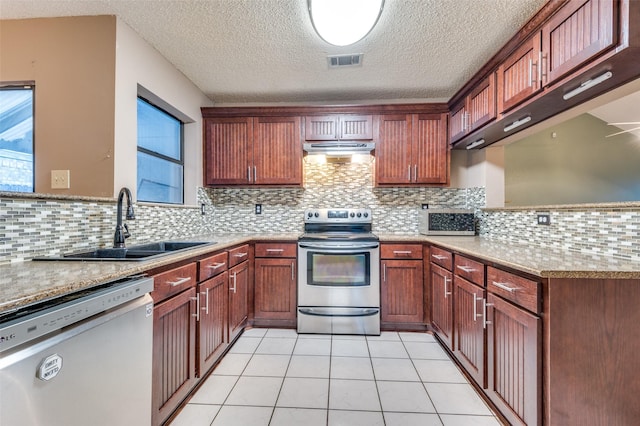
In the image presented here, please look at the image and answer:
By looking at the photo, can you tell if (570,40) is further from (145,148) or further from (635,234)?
(145,148)

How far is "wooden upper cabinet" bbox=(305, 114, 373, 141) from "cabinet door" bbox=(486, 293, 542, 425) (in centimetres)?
200

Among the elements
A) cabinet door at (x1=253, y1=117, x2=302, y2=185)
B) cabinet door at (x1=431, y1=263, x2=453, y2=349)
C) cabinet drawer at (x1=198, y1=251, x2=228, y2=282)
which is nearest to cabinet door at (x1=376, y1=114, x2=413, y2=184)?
cabinet door at (x1=253, y1=117, x2=302, y2=185)

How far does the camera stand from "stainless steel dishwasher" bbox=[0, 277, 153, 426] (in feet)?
2.30

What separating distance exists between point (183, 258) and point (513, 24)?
8.56 ft

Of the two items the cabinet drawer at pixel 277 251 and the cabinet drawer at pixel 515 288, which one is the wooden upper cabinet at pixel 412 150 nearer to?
the cabinet drawer at pixel 277 251

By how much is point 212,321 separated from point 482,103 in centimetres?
268

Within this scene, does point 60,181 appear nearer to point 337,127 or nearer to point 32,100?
point 32,100

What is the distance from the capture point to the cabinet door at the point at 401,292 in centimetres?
264

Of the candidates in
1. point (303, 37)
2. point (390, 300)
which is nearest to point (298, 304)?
point (390, 300)

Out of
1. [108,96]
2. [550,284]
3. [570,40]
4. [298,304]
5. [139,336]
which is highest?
[570,40]

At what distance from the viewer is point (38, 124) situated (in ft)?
6.05

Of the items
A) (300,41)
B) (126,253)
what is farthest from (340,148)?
(126,253)

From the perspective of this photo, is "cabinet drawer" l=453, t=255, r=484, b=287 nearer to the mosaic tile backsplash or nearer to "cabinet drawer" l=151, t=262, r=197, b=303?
the mosaic tile backsplash

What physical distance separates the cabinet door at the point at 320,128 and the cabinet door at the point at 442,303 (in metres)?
1.67
